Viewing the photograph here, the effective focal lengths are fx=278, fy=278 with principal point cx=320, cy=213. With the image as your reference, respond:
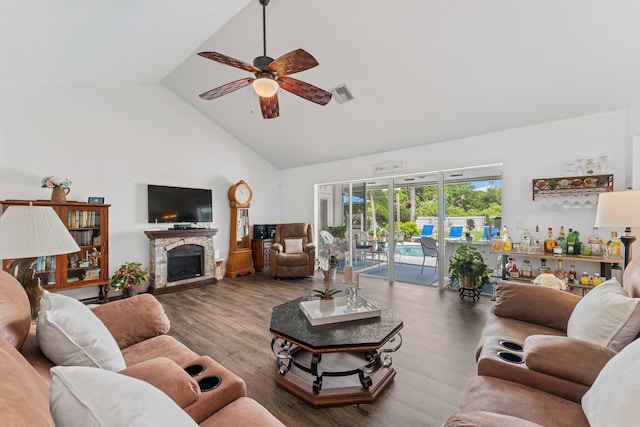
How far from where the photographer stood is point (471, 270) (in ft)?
13.5

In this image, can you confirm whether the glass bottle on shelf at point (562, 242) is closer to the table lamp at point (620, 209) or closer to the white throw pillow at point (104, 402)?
the table lamp at point (620, 209)

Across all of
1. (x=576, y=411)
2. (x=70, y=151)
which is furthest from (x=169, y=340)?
(x=70, y=151)

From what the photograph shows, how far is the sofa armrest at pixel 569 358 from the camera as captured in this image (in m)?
1.22

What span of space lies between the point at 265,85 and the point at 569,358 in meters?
2.67

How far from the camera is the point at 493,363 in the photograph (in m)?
1.42

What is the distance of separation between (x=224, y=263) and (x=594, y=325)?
5655 mm

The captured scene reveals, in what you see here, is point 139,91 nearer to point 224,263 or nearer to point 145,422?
point 224,263

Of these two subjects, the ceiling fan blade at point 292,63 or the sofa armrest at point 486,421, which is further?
the ceiling fan blade at point 292,63

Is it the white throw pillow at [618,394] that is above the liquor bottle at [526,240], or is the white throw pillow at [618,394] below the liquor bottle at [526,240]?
below

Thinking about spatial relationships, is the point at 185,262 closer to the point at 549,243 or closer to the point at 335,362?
the point at 335,362

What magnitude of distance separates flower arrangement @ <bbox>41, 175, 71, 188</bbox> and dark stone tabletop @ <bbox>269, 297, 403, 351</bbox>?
3.61 metres

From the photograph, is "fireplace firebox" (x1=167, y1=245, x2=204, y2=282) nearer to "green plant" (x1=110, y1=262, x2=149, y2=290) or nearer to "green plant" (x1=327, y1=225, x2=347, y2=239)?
"green plant" (x1=110, y1=262, x2=149, y2=290)

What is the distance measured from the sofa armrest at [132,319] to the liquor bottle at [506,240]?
4.16m

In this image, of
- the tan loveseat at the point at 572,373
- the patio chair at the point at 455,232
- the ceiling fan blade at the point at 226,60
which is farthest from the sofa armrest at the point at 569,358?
the patio chair at the point at 455,232
